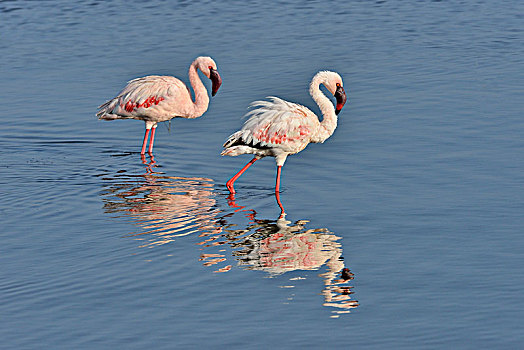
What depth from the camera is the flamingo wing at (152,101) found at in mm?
13953

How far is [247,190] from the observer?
471 inches

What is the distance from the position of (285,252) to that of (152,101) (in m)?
5.23

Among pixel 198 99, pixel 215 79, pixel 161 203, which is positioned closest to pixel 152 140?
pixel 198 99

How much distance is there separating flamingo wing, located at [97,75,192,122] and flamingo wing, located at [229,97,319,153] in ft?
7.97

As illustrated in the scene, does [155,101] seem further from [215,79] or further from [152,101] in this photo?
[215,79]

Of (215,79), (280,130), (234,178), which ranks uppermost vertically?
(215,79)

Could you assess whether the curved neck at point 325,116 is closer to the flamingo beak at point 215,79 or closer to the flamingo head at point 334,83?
the flamingo head at point 334,83

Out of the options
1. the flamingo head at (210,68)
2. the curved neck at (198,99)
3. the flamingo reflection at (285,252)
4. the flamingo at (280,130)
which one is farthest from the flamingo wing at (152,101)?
the flamingo reflection at (285,252)

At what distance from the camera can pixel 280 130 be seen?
1170cm

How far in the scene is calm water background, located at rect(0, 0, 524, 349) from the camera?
782cm

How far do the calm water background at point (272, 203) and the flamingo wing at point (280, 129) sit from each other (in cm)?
60

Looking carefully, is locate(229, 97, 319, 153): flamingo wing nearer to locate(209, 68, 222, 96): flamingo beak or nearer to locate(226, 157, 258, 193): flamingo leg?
locate(226, 157, 258, 193): flamingo leg

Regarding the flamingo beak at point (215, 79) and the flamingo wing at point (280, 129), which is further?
the flamingo beak at point (215, 79)

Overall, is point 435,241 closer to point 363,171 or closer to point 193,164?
point 363,171
